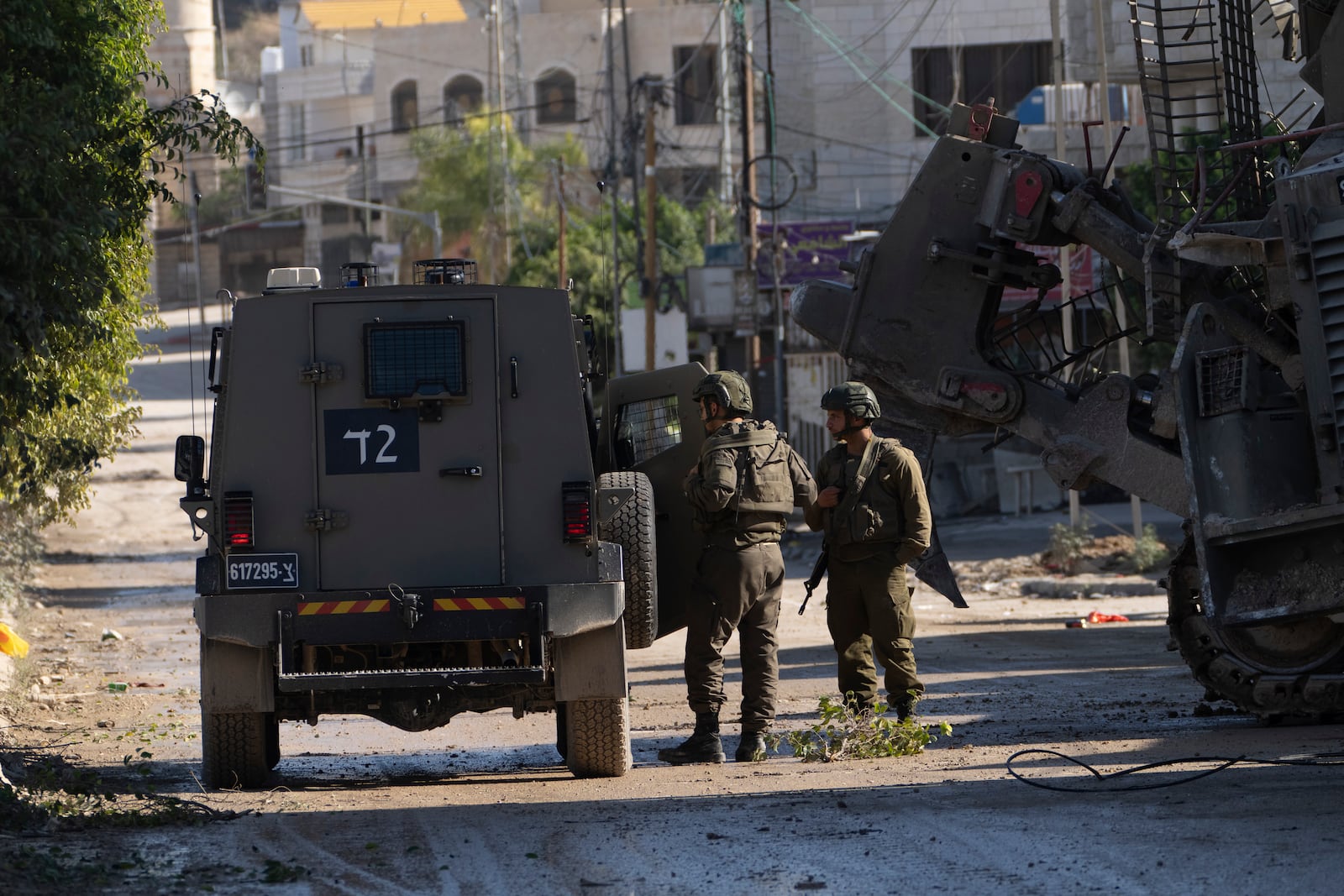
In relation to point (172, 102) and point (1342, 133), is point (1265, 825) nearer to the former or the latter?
point (1342, 133)

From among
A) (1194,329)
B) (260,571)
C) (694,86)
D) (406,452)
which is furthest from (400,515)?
(694,86)

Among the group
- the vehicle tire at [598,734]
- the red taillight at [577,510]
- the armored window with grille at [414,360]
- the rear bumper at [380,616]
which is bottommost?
the vehicle tire at [598,734]

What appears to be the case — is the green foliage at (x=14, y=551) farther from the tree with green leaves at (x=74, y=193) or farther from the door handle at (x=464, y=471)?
the door handle at (x=464, y=471)

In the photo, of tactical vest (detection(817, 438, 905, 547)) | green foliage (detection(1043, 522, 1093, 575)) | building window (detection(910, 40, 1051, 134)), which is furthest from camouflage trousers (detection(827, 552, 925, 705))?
building window (detection(910, 40, 1051, 134))

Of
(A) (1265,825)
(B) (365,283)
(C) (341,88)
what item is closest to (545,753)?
(B) (365,283)

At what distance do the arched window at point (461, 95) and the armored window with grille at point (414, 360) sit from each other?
57625 millimetres

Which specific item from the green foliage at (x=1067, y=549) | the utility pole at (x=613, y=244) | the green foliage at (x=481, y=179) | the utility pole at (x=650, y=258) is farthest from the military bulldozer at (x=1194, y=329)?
the green foliage at (x=481, y=179)

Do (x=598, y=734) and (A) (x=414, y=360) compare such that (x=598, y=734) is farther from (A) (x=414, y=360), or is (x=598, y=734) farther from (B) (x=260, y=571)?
(A) (x=414, y=360)

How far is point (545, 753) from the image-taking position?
33.4 feet

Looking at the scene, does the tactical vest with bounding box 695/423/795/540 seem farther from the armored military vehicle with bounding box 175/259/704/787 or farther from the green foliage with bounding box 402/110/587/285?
the green foliage with bounding box 402/110/587/285

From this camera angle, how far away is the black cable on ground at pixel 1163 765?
771 centimetres

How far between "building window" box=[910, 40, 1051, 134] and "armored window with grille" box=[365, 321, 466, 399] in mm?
34178

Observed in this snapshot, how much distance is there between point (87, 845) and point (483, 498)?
2.37 metres

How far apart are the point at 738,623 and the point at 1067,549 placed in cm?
1288
